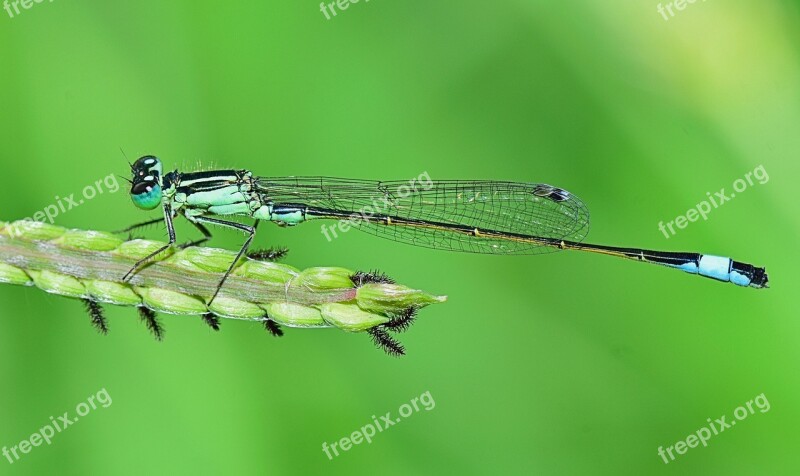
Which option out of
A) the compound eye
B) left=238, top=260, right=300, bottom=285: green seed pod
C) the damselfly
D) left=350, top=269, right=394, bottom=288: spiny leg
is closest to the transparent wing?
the damselfly

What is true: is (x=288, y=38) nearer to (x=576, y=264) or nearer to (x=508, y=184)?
(x=508, y=184)

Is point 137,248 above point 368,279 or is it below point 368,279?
above

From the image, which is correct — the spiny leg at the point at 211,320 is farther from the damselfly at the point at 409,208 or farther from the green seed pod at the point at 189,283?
the damselfly at the point at 409,208

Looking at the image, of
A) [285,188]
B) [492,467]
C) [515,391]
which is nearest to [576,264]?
[515,391]

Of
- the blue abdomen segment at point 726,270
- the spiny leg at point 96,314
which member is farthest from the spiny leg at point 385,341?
the blue abdomen segment at point 726,270

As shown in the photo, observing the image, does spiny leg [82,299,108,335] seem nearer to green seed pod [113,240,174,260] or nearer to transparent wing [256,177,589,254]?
green seed pod [113,240,174,260]

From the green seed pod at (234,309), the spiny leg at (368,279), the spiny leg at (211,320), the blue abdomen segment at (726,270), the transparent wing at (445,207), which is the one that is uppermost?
the transparent wing at (445,207)

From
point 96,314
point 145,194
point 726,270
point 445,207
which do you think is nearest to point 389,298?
point 96,314

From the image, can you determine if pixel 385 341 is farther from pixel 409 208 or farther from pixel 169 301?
pixel 409 208
